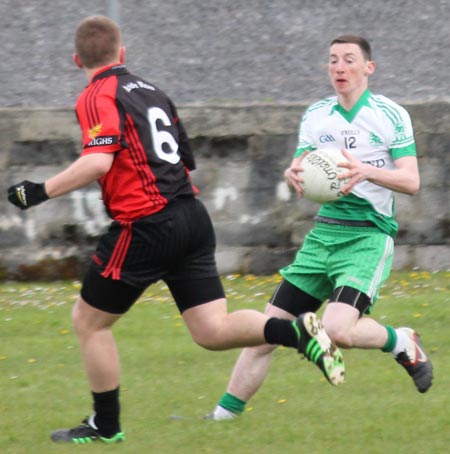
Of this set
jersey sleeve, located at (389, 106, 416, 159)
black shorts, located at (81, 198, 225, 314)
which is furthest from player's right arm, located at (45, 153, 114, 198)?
jersey sleeve, located at (389, 106, 416, 159)

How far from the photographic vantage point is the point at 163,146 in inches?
225

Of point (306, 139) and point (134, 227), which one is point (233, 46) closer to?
point (306, 139)

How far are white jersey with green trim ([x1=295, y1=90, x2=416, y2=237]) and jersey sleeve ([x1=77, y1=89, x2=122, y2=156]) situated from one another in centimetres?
138

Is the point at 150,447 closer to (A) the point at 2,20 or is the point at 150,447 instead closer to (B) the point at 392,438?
(B) the point at 392,438

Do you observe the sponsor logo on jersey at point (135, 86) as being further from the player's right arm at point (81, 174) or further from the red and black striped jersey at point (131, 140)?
the player's right arm at point (81, 174)

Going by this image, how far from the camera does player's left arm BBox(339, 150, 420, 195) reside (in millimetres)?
5902

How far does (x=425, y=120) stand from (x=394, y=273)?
150 centimetres

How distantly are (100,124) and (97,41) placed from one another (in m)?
0.43

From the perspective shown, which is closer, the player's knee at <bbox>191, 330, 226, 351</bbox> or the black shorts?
the black shorts

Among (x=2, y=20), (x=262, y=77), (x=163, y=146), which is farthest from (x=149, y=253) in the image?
(x=2, y=20)

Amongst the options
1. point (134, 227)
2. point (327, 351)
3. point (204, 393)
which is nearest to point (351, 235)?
point (327, 351)

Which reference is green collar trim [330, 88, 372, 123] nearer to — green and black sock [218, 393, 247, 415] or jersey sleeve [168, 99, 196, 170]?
jersey sleeve [168, 99, 196, 170]

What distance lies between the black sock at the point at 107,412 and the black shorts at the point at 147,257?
1.47ft

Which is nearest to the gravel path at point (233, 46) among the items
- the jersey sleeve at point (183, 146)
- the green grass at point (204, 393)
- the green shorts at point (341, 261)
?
the green grass at point (204, 393)
